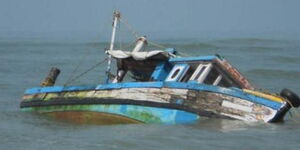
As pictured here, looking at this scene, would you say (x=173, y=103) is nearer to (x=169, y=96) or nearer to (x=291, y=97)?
(x=169, y=96)

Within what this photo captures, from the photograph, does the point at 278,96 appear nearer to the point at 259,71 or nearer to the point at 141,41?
the point at 141,41

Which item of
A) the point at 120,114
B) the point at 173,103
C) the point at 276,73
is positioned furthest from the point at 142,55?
the point at 276,73

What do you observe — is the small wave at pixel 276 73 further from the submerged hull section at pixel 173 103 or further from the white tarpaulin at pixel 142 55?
the submerged hull section at pixel 173 103

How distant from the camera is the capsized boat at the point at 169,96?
46.6ft

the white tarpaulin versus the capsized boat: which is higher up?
the white tarpaulin

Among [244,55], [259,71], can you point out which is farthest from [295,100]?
[244,55]

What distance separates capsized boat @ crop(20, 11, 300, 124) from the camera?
1420cm

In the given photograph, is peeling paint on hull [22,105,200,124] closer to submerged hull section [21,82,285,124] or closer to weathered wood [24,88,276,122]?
submerged hull section [21,82,285,124]

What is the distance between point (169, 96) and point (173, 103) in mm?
164

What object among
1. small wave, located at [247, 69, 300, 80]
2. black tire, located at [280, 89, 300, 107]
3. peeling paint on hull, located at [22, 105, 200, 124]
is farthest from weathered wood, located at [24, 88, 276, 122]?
small wave, located at [247, 69, 300, 80]

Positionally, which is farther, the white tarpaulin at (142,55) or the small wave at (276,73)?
the small wave at (276,73)

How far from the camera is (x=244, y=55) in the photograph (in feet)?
141

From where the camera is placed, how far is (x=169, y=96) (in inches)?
568

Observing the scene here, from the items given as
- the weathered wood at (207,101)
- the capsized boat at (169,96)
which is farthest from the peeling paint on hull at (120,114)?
the weathered wood at (207,101)
